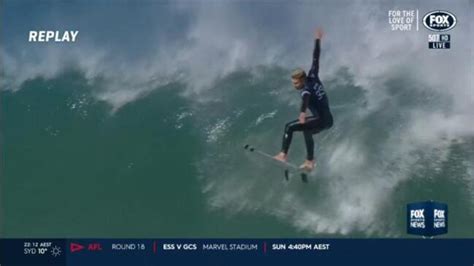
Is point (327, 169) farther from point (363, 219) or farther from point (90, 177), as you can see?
point (90, 177)

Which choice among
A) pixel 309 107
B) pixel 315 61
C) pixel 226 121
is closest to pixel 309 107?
pixel 309 107

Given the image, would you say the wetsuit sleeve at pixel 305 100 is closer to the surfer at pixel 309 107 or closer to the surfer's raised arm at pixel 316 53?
the surfer at pixel 309 107

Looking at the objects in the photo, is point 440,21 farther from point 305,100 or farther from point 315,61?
point 305,100

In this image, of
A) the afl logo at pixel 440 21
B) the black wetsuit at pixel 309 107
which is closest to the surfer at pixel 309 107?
the black wetsuit at pixel 309 107

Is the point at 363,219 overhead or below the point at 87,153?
below
